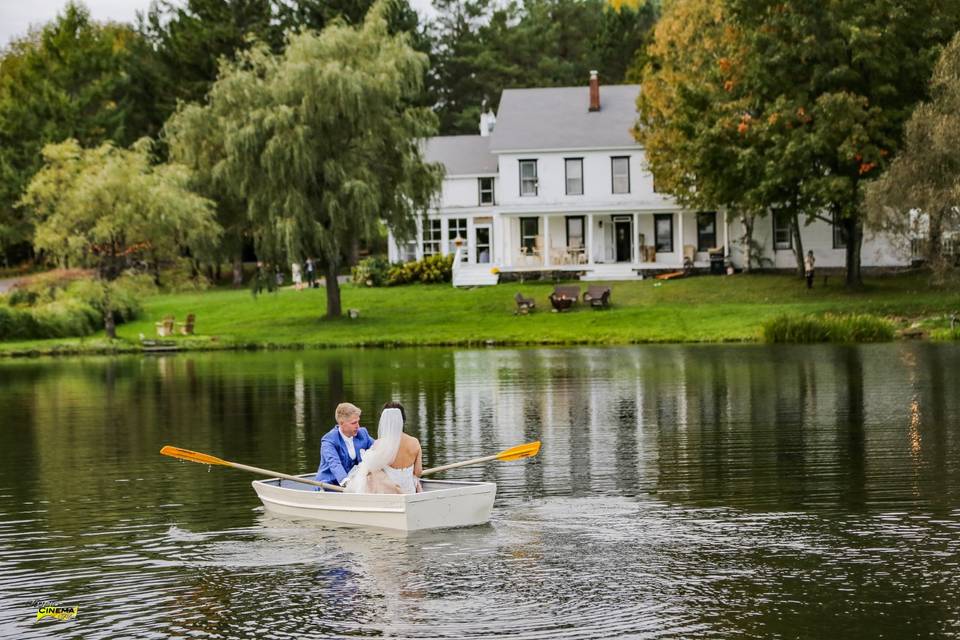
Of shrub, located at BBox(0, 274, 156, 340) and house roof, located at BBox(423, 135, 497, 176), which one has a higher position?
house roof, located at BBox(423, 135, 497, 176)

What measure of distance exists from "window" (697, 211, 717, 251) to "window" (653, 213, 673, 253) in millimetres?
Result: 1589

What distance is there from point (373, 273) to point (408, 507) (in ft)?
181

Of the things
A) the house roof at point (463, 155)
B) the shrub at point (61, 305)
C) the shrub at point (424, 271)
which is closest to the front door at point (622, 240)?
the house roof at point (463, 155)

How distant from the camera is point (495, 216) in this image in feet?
245

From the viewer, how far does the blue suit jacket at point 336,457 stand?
1847cm

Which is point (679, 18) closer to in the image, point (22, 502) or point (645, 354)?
point (645, 354)

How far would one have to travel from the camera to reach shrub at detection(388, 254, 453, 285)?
71.4 meters

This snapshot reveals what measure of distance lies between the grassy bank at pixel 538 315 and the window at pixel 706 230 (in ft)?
20.7

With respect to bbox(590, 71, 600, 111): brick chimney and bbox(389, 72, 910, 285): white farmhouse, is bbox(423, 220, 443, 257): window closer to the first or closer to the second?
bbox(389, 72, 910, 285): white farmhouse

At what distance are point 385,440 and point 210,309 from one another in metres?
51.7

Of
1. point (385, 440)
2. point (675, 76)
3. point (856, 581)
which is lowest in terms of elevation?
point (856, 581)

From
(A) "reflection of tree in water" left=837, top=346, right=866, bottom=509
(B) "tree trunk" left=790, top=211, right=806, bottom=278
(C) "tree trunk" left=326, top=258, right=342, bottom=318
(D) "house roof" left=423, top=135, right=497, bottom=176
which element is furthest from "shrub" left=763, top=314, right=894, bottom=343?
(D) "house roof" left=423, top=135, right=497, bottom=176

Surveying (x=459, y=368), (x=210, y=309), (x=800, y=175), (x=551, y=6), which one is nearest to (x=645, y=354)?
(x=459, y=368)

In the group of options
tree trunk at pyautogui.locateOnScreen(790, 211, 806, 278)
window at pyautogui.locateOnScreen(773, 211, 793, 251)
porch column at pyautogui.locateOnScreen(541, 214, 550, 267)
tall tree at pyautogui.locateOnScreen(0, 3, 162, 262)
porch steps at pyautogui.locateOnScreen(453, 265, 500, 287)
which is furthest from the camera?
tall tree at pyautogui.locateOnScreen(0, 3, 162, 262)
